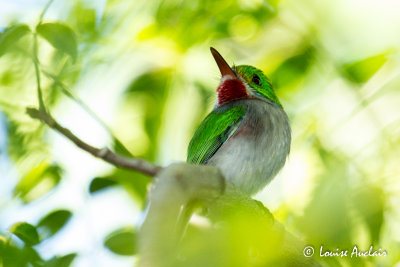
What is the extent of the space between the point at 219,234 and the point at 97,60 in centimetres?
103

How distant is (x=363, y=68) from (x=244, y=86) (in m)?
2.32

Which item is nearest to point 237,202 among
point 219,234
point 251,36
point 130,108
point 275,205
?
point 275,205

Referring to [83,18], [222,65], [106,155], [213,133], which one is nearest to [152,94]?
[83,18]

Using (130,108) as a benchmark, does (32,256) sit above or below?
below

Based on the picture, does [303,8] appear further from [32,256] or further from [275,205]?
[32,256]

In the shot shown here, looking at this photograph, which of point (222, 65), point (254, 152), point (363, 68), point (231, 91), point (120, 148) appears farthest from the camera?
point (231, 91)

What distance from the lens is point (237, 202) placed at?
1.80 meters

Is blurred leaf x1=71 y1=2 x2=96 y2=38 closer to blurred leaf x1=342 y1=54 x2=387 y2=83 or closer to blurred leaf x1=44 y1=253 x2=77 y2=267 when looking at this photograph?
blurred leaf x1=44 y1=253 x2=77 y2=267

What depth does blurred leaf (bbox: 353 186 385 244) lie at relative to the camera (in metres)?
1.30

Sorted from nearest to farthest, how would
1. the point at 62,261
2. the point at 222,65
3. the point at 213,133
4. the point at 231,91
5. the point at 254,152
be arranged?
the point at 62,261 < the point at 254,152 < the point at 213,133 < the point at 222,65 < the point at 231,91

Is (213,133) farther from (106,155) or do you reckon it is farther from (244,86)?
(106,155)

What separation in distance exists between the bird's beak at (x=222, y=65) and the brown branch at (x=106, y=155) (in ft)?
5.98

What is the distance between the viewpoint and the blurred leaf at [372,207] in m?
1.30

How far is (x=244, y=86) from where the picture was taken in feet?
13.8
